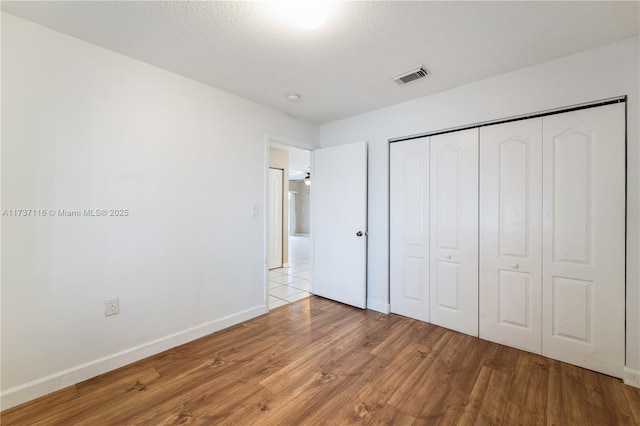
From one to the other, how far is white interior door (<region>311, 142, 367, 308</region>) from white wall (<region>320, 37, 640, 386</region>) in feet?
0.47

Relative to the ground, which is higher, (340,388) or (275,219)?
(275,219)

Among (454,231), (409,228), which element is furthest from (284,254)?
(454,231)

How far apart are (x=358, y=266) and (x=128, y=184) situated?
2559mm

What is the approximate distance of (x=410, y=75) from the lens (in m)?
2.44

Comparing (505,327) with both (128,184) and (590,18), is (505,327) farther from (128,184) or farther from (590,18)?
(128,184)

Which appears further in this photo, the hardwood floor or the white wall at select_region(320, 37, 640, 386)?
the white wall at select_region(320, 37, 640, 386)

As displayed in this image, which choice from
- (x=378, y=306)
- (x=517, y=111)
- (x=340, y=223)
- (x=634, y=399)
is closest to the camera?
(x=634, y=399)

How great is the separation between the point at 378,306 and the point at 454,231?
4.29 ft

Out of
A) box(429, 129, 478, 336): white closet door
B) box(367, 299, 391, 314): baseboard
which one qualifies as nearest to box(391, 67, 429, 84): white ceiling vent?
box(429, 129, 478, 336): white closet door

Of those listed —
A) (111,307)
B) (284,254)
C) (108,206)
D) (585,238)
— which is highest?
(108,206)

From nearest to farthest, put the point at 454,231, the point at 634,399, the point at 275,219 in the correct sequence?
the point at 634,399 < the point at 454,231 < the point at 275,219

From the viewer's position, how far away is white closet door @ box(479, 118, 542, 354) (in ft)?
7.55

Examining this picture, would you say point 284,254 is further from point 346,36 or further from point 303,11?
point 303,11

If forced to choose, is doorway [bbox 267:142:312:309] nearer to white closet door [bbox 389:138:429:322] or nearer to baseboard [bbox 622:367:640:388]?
white closet door [bbox 389:138:429:322]
